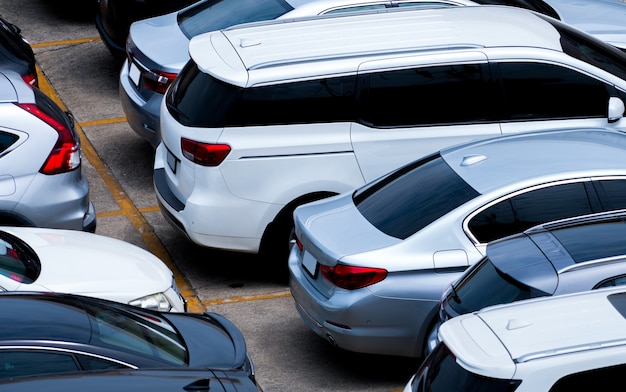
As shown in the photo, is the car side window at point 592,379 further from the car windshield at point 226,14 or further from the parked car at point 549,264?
the car windshield at point 226,14

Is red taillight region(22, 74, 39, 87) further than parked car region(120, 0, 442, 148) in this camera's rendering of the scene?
Yes

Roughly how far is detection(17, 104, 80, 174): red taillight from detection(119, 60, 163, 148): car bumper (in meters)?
1.63

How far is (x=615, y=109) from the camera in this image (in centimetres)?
942

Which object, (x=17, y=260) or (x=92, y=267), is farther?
(x=92, y=267)

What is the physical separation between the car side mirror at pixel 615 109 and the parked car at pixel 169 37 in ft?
8.57

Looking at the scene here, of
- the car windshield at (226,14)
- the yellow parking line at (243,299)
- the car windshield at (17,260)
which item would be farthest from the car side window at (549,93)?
the car windshield at (17,260)

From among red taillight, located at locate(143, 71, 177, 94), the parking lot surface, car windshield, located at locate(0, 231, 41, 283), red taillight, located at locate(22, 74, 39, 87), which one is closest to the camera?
car windshield, located at locate(0, 231, 41, 283)

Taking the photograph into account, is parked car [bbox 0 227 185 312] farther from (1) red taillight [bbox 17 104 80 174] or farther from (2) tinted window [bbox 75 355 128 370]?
(2) tinted window [bbox 75 355 128 370]

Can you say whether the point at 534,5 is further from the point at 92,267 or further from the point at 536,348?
the point at 536,348

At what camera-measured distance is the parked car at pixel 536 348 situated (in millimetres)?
4859

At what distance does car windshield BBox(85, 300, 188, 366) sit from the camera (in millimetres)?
6238

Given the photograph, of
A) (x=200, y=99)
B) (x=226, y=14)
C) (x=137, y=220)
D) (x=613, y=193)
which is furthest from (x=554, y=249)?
(x=226, y=14)

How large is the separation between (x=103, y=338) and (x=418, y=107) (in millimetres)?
3983

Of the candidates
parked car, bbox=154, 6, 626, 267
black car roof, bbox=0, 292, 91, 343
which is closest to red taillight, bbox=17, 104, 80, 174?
parked car, bbox=154, 6, 626, 267
